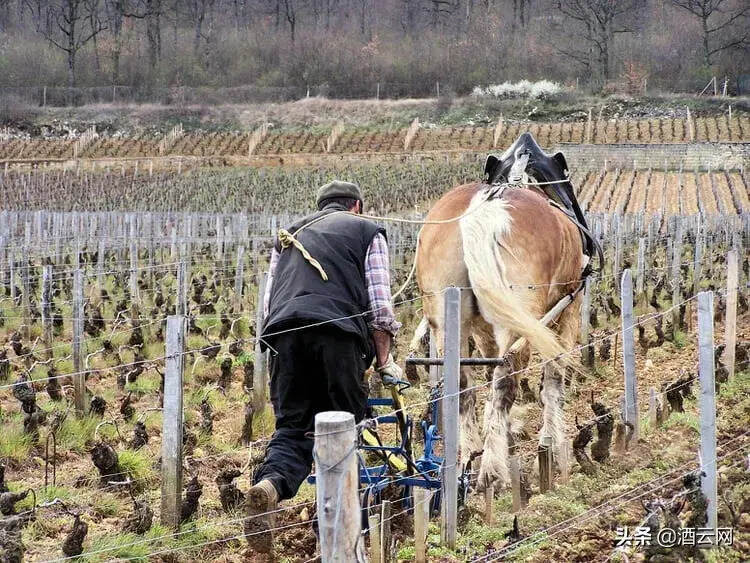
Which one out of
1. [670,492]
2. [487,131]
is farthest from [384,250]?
[487,131]

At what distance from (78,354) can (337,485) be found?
577 centimetres

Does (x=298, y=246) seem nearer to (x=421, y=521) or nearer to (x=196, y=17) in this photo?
(x=421, y=521)

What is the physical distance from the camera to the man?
158 inches

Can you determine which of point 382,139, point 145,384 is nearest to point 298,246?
point 145,384

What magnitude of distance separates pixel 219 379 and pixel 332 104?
4880 centimetres

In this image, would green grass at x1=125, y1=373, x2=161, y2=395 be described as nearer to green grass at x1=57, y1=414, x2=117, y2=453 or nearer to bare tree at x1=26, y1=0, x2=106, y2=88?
green grass at x1=57, y1=414, x2=117, y2=453

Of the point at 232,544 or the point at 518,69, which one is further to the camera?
the point at 518,69

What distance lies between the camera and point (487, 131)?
46688 millimetres

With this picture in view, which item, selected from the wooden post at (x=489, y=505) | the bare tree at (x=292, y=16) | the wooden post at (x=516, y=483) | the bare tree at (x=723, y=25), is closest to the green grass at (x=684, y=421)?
the wooden post at (x=516, y=483)

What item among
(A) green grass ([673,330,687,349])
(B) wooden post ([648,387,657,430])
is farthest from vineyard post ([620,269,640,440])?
(A) green grass ([673,330,687,349])

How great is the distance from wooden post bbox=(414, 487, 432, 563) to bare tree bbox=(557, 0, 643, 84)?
5735 cm

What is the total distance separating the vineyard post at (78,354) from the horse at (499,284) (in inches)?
123

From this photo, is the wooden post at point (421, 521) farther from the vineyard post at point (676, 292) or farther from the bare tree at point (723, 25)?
the bare tree at point (723, 25)

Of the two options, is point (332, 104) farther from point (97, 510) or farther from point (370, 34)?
point (97, 510)
